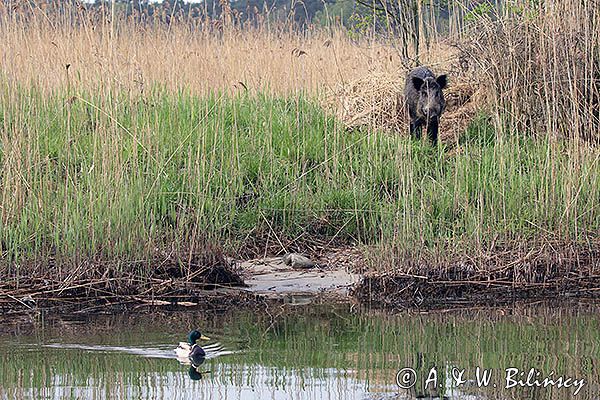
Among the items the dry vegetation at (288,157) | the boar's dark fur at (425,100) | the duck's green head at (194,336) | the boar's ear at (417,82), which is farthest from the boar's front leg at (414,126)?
the duck's green head at (194,336)

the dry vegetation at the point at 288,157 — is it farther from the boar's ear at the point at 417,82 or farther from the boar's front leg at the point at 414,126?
the boar's ear at the point at 417,82

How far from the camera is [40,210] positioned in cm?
696

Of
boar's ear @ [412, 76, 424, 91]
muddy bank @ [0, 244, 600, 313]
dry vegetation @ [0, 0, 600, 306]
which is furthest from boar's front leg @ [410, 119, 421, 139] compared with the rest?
muddy bank @ [0, 244, 600, 313]

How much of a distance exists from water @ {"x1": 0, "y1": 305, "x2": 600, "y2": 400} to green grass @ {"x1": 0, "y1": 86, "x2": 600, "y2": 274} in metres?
0.74

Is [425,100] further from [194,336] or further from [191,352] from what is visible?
[191,352]

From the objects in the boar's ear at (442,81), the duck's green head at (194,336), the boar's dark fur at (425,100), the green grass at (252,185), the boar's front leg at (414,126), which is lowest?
the duck's green head at (194,336)

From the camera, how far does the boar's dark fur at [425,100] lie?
9609 mm

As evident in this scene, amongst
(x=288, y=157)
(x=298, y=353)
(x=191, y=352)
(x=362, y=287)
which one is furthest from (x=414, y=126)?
(x=191, y=352)

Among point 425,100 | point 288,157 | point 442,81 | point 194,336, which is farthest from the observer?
point 442,81

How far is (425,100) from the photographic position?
9.62m

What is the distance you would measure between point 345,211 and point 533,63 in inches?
98.5

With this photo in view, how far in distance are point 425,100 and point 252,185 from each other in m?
2.06

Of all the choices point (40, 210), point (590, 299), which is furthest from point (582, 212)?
point (40, 210)

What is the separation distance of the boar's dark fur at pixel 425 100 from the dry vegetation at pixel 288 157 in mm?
231
